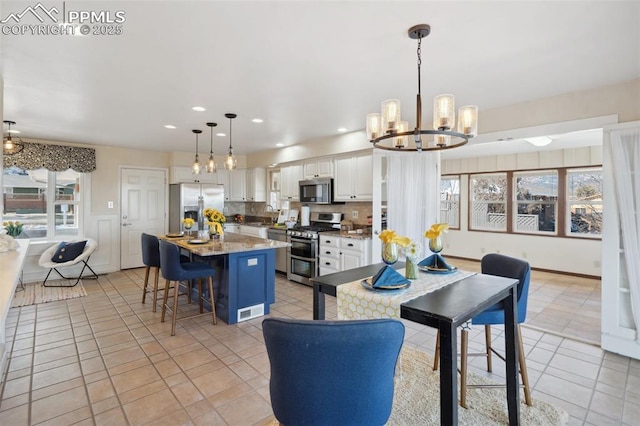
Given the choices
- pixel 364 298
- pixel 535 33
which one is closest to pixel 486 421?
pixel 364 298

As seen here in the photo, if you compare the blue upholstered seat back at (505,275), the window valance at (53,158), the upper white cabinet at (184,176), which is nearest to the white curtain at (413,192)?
the blue upholstered seat back at (505,275)

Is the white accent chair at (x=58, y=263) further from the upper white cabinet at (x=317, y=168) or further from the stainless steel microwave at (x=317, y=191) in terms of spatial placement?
the upper white cabinet at (x=317, y=168)

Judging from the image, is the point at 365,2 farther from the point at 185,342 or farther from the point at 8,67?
the point at 185,342

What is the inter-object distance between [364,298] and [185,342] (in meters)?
2.22

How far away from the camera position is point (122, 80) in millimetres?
2811

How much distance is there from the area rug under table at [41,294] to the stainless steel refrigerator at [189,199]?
76.7 inches

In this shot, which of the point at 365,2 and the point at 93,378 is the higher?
the point at 365,2

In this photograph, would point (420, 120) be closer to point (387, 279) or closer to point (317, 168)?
point (387, 279)

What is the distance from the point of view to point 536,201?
6348 millimetres

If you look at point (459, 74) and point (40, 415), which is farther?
point (459, 74)

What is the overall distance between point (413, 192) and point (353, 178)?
1.11 metres

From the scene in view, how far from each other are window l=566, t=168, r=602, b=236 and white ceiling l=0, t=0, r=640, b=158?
3760 mm

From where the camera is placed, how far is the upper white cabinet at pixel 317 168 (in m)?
5.36

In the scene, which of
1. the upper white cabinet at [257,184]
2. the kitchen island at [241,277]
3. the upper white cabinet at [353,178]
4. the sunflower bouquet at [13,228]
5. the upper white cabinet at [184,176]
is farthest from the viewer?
the upper white cabinet at [257,184]
